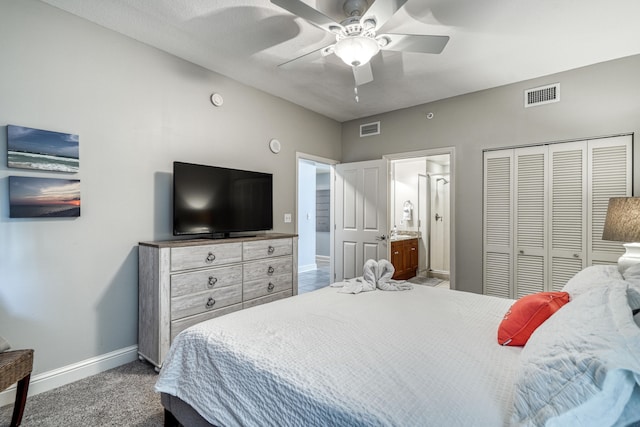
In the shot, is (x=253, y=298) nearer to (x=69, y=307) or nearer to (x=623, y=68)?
(x=69, y=307)

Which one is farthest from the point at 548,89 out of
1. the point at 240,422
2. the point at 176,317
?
the point at 176,317

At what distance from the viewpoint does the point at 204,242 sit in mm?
2641

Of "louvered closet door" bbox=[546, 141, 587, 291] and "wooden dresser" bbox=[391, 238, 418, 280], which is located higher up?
"louvered closet door" bbox=[546, 141, 587, 291]

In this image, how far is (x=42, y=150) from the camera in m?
2.17

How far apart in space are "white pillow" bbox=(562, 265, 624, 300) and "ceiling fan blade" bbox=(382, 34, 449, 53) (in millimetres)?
1633

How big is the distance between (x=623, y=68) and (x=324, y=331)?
3.68m

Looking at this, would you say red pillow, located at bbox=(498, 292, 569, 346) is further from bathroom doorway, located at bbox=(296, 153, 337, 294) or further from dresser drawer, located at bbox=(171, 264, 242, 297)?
bathroom doorway, located at bbox=(296, 153, 337, 294)

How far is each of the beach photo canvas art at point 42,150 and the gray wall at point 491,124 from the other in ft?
11.6

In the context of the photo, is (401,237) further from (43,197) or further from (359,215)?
(43,197)

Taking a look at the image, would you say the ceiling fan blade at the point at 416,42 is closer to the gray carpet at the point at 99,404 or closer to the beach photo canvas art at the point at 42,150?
the beach photo canvas art at the point at 42,150

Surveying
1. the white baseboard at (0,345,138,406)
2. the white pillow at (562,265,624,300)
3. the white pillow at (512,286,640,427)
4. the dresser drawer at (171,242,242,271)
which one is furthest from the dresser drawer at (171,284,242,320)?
the white pillow at (562,265,624,300)

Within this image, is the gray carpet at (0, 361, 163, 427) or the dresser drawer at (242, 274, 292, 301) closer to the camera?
the gray carpet at (0, 361, 163, 427)

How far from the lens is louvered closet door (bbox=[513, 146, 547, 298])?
3.35 meters

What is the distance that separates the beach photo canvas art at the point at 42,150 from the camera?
2.06 meters
